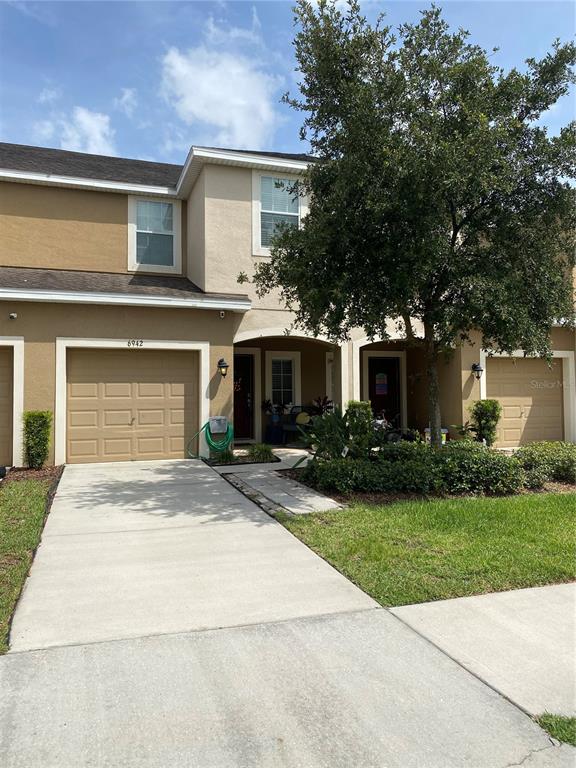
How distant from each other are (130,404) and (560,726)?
9376 millimetres

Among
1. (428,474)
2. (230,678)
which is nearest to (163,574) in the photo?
(230,678)

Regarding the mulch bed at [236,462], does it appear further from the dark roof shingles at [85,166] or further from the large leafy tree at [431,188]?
the dark roof shingles at [85,166]

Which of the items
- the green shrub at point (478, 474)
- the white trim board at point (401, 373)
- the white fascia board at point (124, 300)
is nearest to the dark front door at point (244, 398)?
the white fascia board at point (124, 300)

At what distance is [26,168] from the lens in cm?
1166

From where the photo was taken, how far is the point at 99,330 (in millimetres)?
10234

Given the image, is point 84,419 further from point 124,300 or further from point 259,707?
point 259,707

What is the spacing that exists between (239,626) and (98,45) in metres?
9.19

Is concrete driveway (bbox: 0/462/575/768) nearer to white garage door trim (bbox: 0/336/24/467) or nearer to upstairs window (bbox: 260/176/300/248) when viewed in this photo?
white garage door trim (bbox: 0/336/24/467)

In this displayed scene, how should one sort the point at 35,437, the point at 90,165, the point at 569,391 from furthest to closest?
the point at 569,391, the point at 90,165, the point at 35,437

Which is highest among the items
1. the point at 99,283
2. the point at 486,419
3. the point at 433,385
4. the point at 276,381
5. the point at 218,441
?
the point at 99,283

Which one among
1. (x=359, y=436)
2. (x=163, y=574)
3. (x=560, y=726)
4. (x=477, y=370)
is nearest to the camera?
(x=560, y=726)

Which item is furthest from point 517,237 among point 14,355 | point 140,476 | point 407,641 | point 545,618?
point 14,355

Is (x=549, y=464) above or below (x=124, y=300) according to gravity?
below

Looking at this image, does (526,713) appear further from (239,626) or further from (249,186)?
(249,186)
